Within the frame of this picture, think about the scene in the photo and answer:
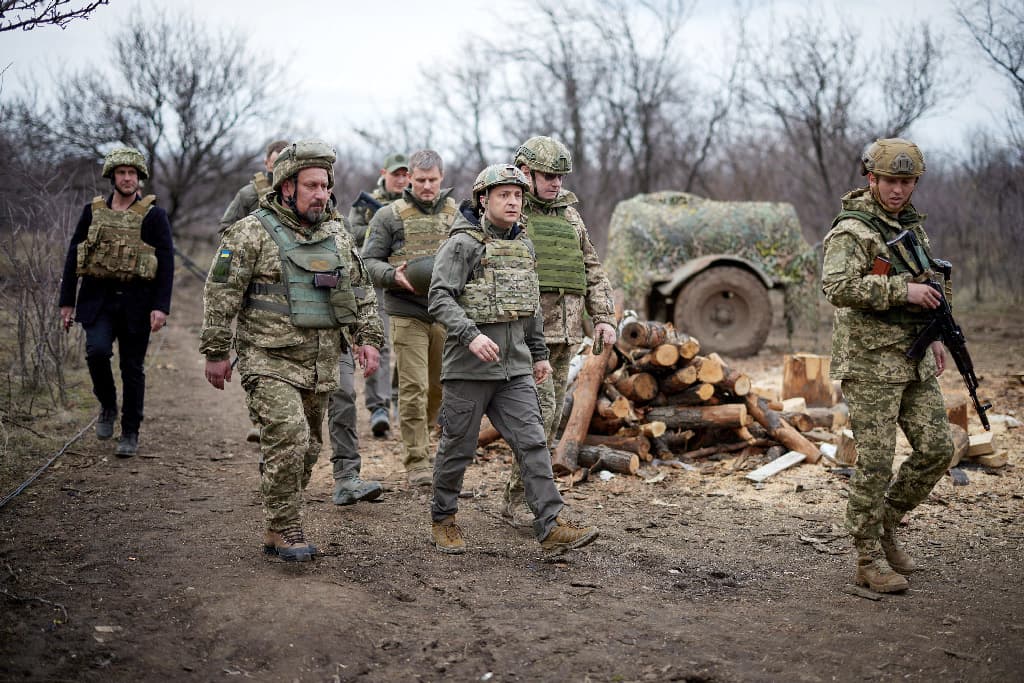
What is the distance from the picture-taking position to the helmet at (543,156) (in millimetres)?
5180

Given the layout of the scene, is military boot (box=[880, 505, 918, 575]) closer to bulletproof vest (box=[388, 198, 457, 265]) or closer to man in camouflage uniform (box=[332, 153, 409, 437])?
bulletproof vest (box=[388, 198, 457, 265])

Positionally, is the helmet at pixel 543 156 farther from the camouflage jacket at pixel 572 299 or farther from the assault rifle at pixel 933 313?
the assault rifle at pixel 933 313

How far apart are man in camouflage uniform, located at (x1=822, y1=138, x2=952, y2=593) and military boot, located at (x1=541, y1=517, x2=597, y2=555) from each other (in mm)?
1296

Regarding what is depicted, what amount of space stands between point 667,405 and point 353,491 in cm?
281

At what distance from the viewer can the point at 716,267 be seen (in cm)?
1304

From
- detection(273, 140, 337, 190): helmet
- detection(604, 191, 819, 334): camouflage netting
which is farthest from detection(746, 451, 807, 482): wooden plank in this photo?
detection(604, 191, 819, 334): camouflage netting

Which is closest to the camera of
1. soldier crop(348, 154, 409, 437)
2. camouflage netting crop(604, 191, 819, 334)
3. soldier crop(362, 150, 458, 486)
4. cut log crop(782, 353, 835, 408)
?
soldier crop(362, 150, 458, 486)

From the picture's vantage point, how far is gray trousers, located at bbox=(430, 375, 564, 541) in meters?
4.66

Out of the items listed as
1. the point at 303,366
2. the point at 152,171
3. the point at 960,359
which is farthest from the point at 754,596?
the point at 152,171

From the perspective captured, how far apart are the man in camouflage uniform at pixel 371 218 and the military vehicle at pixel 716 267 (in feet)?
19.1

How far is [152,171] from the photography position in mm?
17484

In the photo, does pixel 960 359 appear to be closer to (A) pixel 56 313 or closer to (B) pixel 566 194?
(B) pixel 566 194

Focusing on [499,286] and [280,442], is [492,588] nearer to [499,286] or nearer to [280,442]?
[280,442]

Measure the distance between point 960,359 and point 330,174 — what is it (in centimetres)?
315
